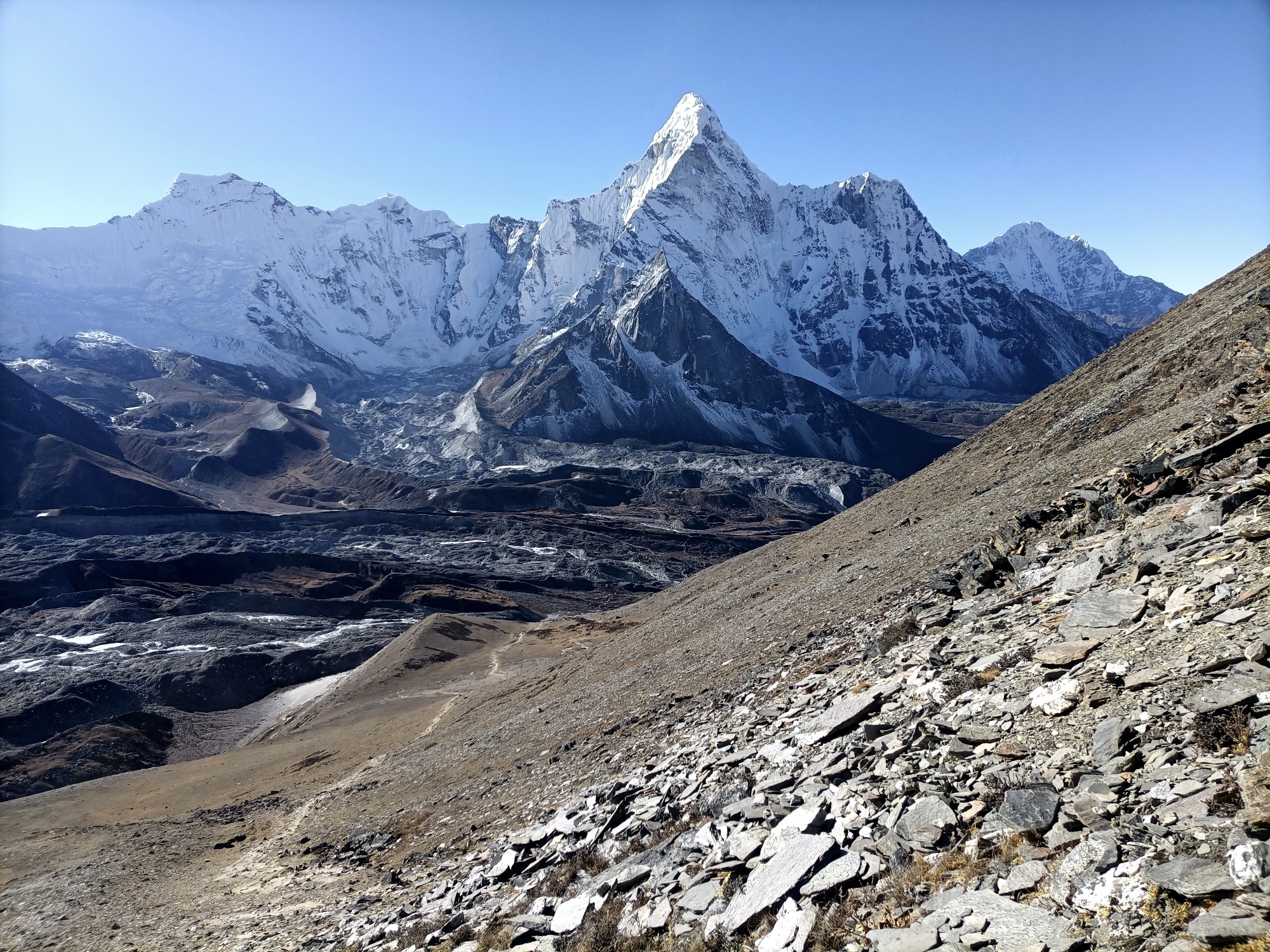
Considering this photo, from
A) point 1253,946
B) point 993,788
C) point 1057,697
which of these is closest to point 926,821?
point 993,788

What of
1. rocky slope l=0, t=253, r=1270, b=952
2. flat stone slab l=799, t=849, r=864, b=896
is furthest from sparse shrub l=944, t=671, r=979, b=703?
flat stone slab l=799, t=849, r=864, b=896

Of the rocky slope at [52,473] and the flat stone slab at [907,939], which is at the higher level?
the rocky slope at [52,473]

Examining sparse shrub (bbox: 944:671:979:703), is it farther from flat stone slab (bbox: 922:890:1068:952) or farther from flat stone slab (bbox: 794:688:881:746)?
flat stone slab (bbox: 922:890:1068:952)

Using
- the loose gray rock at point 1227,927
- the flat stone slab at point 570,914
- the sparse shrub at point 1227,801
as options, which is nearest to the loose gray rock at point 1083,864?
the sparse shrub at point 1227,801

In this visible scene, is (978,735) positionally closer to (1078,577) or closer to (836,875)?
(836,875)

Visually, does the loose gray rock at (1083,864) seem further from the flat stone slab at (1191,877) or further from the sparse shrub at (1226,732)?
the sparse shrub at (1226,732)

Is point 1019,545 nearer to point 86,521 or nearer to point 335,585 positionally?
point 335,585

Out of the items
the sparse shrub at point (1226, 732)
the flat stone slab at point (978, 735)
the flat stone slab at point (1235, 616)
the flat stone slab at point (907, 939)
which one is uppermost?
the flat stone slab at point (1235, 616)
